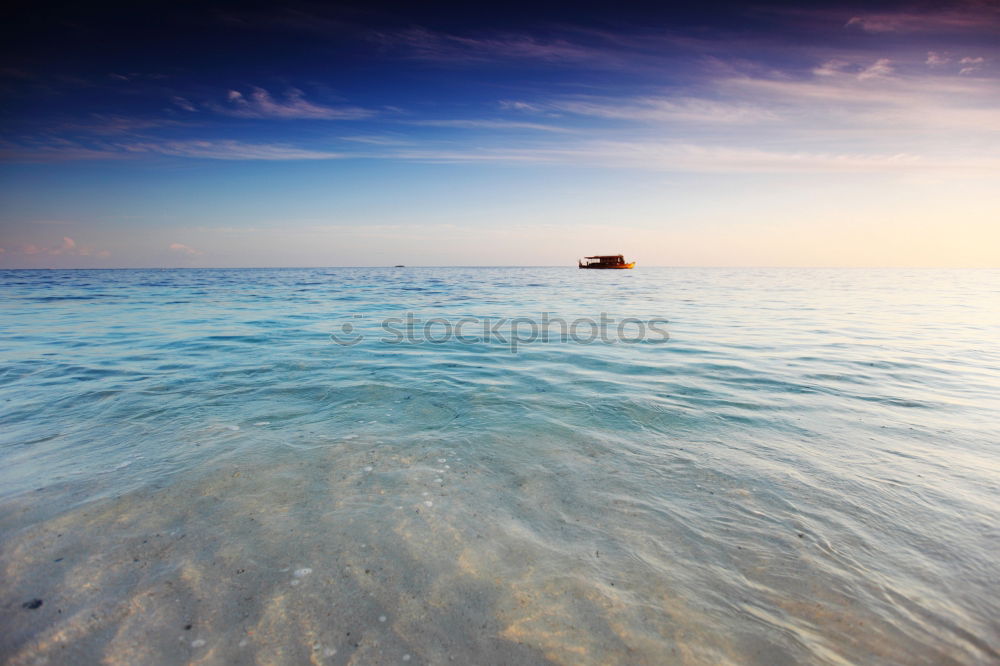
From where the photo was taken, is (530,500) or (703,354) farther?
(703,354)

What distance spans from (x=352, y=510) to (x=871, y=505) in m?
4.24

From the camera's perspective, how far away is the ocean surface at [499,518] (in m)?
2.33

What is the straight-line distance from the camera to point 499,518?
341 cm

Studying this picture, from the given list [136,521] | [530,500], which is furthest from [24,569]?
[530,500]

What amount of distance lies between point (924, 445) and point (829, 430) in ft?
2.73

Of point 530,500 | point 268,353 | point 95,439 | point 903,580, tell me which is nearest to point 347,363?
point 268,353

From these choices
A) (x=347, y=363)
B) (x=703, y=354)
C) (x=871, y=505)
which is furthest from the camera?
(x=703, y=354)

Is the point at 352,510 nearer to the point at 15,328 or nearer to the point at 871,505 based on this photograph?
the point at 871,505

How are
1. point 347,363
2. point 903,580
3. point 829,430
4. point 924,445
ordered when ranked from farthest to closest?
point 347,363 < point 829,430 < point 924,445 < point 903,580

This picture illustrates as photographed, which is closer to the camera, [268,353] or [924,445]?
[924,445]

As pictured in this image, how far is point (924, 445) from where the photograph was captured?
15.5ft

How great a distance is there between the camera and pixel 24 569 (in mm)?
2756

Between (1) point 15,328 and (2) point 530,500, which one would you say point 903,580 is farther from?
(1) point 15,328

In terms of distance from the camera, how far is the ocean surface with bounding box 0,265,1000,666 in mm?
2328
